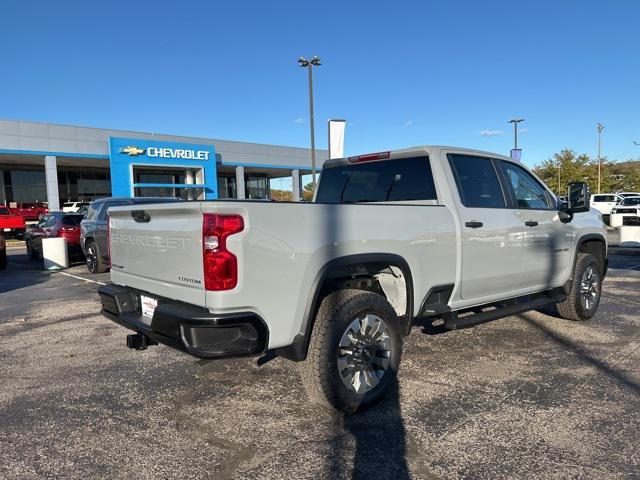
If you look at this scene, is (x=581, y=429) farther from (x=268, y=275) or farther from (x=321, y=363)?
(x=268, y=275)

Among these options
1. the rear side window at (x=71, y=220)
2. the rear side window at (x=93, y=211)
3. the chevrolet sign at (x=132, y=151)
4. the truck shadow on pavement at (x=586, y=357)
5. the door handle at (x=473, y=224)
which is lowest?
the truck shadow on pavement at (x=586, y=357)

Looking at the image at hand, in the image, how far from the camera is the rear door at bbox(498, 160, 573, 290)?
498cm

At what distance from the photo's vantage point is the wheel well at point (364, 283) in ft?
10.6

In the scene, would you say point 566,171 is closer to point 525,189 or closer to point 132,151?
point 132,151

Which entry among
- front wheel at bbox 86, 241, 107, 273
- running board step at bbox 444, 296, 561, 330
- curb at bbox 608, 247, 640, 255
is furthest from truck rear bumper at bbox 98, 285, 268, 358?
curb at bbox 608, 247, 640, 255

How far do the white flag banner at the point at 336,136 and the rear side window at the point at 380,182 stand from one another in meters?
12.0

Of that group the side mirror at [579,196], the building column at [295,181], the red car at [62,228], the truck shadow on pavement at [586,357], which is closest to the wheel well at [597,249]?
the side mirror at [579,196]

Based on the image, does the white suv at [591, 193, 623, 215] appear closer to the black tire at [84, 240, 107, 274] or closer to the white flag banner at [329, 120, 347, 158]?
the white flag banner at [329, 120, 347, 158]

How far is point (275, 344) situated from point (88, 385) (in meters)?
2.10

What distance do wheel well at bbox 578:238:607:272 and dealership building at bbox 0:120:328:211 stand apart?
1583 centimetres

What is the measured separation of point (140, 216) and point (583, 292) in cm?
517

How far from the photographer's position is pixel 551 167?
4766 cm

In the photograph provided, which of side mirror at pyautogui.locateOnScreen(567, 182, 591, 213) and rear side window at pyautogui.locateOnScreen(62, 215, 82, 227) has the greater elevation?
side mirror at pyautogui.locateOnScreen(567, 182, 591, 213)

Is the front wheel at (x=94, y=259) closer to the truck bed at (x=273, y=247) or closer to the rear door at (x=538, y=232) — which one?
the truck bed at (x=273, y=247)
